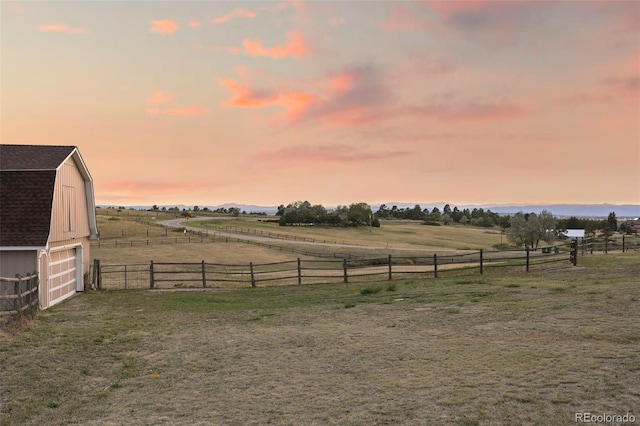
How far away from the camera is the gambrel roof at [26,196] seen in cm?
1636

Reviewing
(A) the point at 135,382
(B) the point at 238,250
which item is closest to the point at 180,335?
(A) the point at 135,382

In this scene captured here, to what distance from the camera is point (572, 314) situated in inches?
450

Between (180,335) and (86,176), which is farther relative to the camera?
(86,176)

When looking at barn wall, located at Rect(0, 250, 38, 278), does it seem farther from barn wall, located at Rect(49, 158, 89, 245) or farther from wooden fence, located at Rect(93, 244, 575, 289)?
wooden fence, located at Rect(93, 244, 575, 289)

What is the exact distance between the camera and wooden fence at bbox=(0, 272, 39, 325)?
12594 millimetres

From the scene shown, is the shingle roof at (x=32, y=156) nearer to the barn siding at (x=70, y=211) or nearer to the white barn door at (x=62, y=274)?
A: the barn siding at (x=70, y=211)

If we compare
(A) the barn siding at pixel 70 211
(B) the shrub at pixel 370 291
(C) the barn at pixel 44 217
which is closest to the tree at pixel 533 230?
(B) the shrub at pixel 370 291

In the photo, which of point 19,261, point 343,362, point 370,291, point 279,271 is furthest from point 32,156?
point 343,362

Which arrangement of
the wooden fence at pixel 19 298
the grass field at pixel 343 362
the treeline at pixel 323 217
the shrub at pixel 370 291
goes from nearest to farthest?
the grass field at pixel 343 362
the wooden fence at pixel 19 298
the shrub at pixel 370 291
the treeline at pixel 323 217

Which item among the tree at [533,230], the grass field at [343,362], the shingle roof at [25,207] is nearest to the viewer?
the grass field at [343,362]

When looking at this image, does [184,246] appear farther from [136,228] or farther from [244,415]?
[244,415]

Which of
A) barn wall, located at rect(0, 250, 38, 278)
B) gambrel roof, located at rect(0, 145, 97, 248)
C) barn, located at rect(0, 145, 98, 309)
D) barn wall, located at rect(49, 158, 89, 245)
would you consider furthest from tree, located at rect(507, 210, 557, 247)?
barn wall, located at rect(0, 250, 38, 278)

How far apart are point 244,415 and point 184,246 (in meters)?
53.7

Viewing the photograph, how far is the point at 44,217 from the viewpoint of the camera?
16969 millimetres
